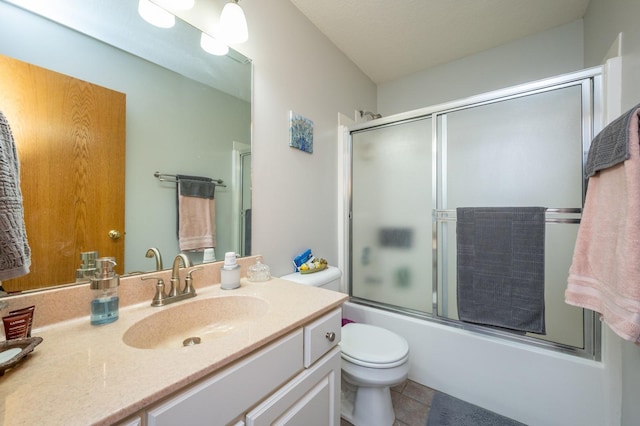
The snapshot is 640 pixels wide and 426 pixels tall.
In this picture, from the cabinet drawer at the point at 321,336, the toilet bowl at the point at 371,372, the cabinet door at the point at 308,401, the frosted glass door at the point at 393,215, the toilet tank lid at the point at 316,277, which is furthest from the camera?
the frosted glass door at the point at 393,215

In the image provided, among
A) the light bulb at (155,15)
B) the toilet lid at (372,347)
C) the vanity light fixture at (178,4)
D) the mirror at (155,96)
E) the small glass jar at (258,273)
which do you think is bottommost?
the toilet lid at (372,347)

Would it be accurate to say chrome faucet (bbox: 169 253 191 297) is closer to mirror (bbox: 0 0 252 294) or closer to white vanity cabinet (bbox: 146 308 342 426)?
mirror (bbox: 0 0 252 294)

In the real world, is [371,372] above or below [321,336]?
below

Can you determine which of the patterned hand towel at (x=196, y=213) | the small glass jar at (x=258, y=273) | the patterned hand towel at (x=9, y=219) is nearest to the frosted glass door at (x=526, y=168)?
the small glass jar at (x=258, y=273)

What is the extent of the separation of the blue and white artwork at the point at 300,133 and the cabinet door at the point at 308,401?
3.79 feet

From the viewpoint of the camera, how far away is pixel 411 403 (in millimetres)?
1439

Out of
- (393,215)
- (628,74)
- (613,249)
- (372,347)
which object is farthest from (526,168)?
(372,347)

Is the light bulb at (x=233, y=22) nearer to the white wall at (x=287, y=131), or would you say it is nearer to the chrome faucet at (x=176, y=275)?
the white wall at (x=287, y=131)

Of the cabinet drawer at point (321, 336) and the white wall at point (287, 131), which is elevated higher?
the white wall at point (287, 131)

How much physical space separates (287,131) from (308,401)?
132 cm

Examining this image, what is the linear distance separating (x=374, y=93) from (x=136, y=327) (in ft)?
8.58

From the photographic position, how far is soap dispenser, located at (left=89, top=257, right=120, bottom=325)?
27.6 inches

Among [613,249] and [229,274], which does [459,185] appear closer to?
[613,249]

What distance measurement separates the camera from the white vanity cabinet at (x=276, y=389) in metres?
0.50
